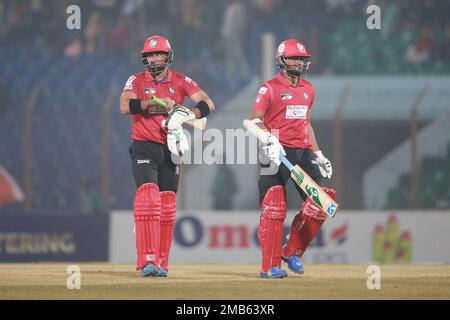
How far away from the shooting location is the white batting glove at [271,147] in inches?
415

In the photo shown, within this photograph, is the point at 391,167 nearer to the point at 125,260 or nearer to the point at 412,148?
the point at 412,148

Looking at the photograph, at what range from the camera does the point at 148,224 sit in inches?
416

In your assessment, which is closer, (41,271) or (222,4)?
(41,271)

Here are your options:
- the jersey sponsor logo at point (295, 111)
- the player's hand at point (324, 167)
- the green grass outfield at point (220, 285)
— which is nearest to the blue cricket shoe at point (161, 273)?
the green grass outfield at point (220, 285)

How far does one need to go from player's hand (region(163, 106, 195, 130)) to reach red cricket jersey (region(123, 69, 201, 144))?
219mm

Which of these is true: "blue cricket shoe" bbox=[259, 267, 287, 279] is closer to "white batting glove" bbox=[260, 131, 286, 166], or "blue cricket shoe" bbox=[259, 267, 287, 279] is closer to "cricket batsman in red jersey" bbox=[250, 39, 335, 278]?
"cricket batsman in red jersey" bbox=[250, 39, 335, 278]

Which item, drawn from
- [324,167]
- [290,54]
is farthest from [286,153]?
[290,54]

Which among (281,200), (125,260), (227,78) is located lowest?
(125,260)

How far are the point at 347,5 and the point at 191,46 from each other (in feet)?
13.0

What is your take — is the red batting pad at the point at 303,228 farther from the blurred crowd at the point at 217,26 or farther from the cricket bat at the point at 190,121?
the blurred crowd at the point at 217,26

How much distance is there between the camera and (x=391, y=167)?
66.6ft

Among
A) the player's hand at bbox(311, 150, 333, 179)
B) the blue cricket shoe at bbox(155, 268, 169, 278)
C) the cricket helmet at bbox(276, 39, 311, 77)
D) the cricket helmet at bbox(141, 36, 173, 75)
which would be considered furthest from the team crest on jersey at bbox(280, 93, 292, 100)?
the blue cricket shoe at bbox(155, 268, 169, 278)

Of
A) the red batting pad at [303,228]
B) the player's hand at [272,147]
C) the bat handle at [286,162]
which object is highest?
the player's hand at [272,147]
